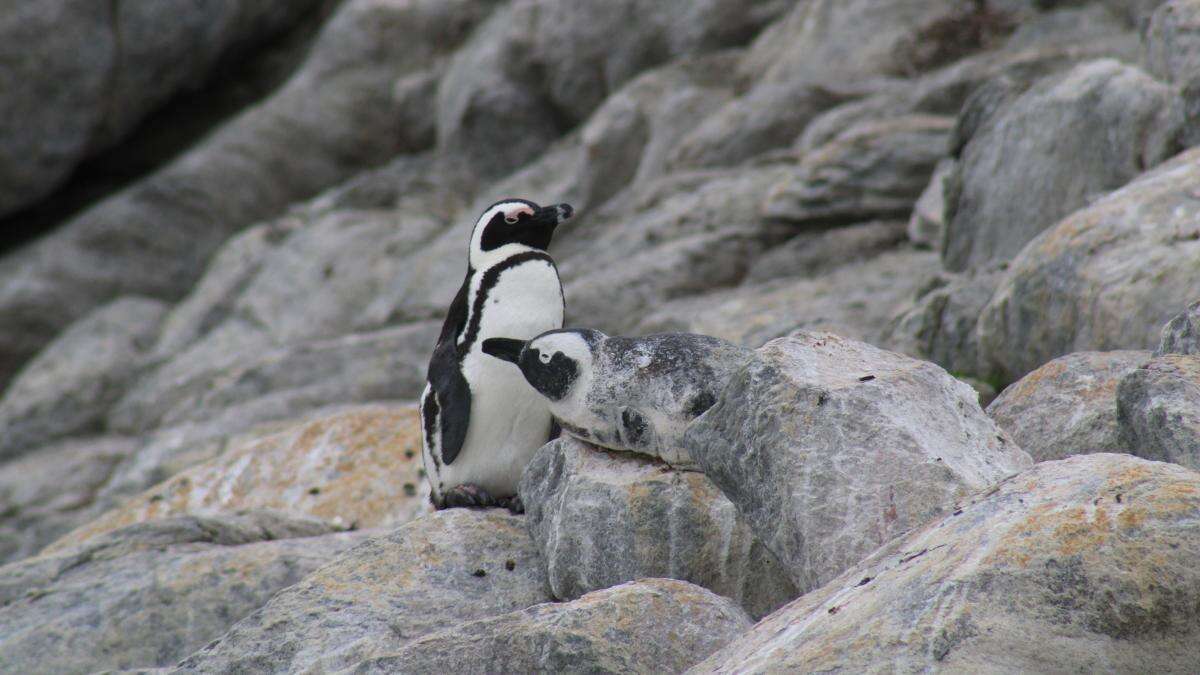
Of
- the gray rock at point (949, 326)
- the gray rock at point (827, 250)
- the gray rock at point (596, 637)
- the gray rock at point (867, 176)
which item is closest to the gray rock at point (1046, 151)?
the gray rock at point (949, 326)

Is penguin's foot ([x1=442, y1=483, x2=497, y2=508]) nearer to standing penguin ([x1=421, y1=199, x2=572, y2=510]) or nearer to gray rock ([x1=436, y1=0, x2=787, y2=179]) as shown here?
standing penguin ([x1=421, y1=199, x2=572, y2=510])

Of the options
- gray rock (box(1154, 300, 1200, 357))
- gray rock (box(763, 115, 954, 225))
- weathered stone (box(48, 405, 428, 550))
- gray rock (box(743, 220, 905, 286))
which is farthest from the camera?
gray rock (box(763, 115, 954, 225))

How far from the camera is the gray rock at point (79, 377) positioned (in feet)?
53.8

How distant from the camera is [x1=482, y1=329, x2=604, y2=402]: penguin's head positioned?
4.96 metres

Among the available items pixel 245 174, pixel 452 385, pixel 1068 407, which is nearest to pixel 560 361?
pixel 452 385

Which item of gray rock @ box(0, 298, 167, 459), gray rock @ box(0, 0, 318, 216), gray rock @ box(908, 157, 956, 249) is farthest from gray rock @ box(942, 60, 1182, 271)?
gray rock @ box(0, 0, 318, 216)

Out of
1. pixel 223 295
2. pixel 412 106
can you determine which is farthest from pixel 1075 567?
pixel 412 106

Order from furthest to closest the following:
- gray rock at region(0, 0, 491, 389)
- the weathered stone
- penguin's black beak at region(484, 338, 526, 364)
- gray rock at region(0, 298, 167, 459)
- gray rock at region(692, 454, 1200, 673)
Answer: gray rock at region(0, 0, 491, 389) → gray rock at region(0, 298, 167, 459) → the weathered stone → penguin's black beak at region(484, 338, 526, 364) → gray rock at region(692, 454, 1200, 673)

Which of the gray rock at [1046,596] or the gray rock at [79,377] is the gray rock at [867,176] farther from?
the gray rock at [79,377]

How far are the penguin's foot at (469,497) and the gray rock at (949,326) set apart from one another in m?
2.72

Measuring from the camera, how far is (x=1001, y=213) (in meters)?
8.48

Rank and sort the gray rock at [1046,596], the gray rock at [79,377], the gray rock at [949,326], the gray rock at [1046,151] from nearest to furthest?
the gray rock at [1046,596], the gray rock at [949,326], the gray rock at [1046,151], the gray rock at [79,377]

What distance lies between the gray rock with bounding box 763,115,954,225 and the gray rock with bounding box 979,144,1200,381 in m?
3.56

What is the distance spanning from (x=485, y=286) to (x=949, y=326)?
268 cm
